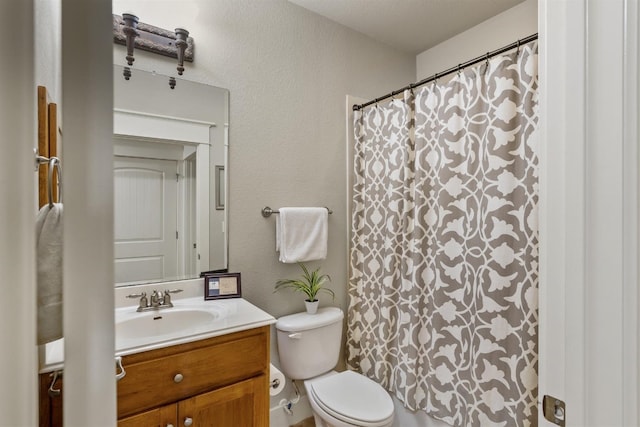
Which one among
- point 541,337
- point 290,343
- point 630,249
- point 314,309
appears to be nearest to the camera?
point 630,249

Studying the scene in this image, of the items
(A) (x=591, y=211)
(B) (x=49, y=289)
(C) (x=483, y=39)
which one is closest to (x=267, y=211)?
(A) (x=591, y=211)

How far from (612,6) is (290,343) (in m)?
1.75

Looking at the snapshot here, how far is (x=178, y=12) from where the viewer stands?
1637 millimetres

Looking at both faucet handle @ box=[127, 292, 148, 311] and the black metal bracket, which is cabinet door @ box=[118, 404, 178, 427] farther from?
the black metal bracket

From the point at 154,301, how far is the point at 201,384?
19.1 inches

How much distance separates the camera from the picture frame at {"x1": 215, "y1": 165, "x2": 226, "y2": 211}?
1.75 meters

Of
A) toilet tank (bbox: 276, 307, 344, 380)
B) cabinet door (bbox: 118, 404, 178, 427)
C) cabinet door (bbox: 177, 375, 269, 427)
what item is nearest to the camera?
cabinet door (bbox: 118, 404, 178, 427)

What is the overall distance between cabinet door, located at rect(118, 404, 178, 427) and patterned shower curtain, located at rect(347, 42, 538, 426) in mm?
1167

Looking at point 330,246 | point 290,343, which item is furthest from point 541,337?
point 330,246

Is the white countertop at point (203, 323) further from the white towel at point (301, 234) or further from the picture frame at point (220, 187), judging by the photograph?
the picture frame at point (220, 187)

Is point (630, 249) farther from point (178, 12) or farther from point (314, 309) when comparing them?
point (178, 12)

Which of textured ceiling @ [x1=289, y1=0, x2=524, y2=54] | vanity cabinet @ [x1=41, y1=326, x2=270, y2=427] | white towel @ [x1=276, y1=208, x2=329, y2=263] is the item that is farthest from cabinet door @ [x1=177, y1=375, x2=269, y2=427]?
textured ceiling @ [x1=289, y1=0, x2=524, y2=54]

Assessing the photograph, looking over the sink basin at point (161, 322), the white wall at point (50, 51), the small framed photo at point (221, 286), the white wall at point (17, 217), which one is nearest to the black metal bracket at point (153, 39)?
the white wall at point (50, 51)

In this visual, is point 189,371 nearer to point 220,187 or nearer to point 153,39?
point 220,187
